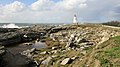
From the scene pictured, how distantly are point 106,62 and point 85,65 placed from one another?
237 centimetres

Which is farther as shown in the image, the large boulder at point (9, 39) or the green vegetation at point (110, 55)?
the large boulder at point (9, 39)

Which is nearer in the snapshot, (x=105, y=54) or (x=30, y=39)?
(x=105, y=54)

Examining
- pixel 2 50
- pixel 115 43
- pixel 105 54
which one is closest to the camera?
pixel 105 54

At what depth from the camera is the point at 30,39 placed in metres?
67.4

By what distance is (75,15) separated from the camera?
69.9 m

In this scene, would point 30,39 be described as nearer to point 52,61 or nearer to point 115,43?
point 52,61

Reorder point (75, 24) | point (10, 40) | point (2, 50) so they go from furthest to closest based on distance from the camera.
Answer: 1. point (75, 24)
2. point (10, 40)
3. point (2, 50)

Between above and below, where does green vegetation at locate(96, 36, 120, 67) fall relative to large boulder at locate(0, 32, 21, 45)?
above

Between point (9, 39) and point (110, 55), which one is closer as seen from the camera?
point (110, 55)

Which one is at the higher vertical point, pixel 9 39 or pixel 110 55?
pixel 110 55

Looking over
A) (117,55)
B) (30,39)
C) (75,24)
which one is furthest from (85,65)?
(75,24)

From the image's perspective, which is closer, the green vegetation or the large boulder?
the green vegetation

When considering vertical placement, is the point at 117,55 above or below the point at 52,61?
above

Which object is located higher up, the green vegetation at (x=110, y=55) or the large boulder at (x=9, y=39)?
the green vegetation at (x=110, y=55)
